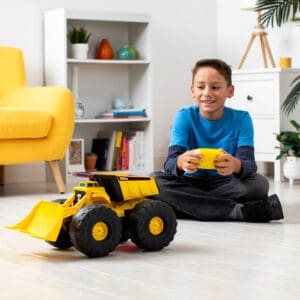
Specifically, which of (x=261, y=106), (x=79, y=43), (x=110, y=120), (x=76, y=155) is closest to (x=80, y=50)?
(x=79, y=43)

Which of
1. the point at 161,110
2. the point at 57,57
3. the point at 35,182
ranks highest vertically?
the point at 57,57

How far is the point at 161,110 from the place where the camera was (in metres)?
5.40

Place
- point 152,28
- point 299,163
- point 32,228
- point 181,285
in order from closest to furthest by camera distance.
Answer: point 181,285 < point 32,228 < point 299,163 < point 152,28

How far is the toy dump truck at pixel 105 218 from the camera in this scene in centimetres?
214

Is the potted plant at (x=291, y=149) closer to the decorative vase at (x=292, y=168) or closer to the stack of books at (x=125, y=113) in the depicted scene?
the decorative vase at (x=292, y=168)

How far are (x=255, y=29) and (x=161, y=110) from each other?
0.86 meters

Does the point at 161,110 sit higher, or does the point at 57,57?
the point at 57,57

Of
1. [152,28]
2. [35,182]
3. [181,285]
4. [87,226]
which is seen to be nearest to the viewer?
[181,285]

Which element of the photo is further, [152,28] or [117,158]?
[152,28]

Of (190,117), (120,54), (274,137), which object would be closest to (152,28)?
(120,54)

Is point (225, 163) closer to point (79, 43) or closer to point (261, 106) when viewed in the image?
point (261, 106)

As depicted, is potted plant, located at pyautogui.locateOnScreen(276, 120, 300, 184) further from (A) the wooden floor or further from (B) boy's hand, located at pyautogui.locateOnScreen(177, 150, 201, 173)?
(B) boy's hand, located at pyautogui.locateOnScreen(177, 150, 201, 173)

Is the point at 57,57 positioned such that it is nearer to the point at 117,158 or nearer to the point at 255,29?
the point at 117,158

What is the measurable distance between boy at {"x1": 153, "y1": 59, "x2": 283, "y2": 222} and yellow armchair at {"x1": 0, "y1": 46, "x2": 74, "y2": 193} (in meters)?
1.02
